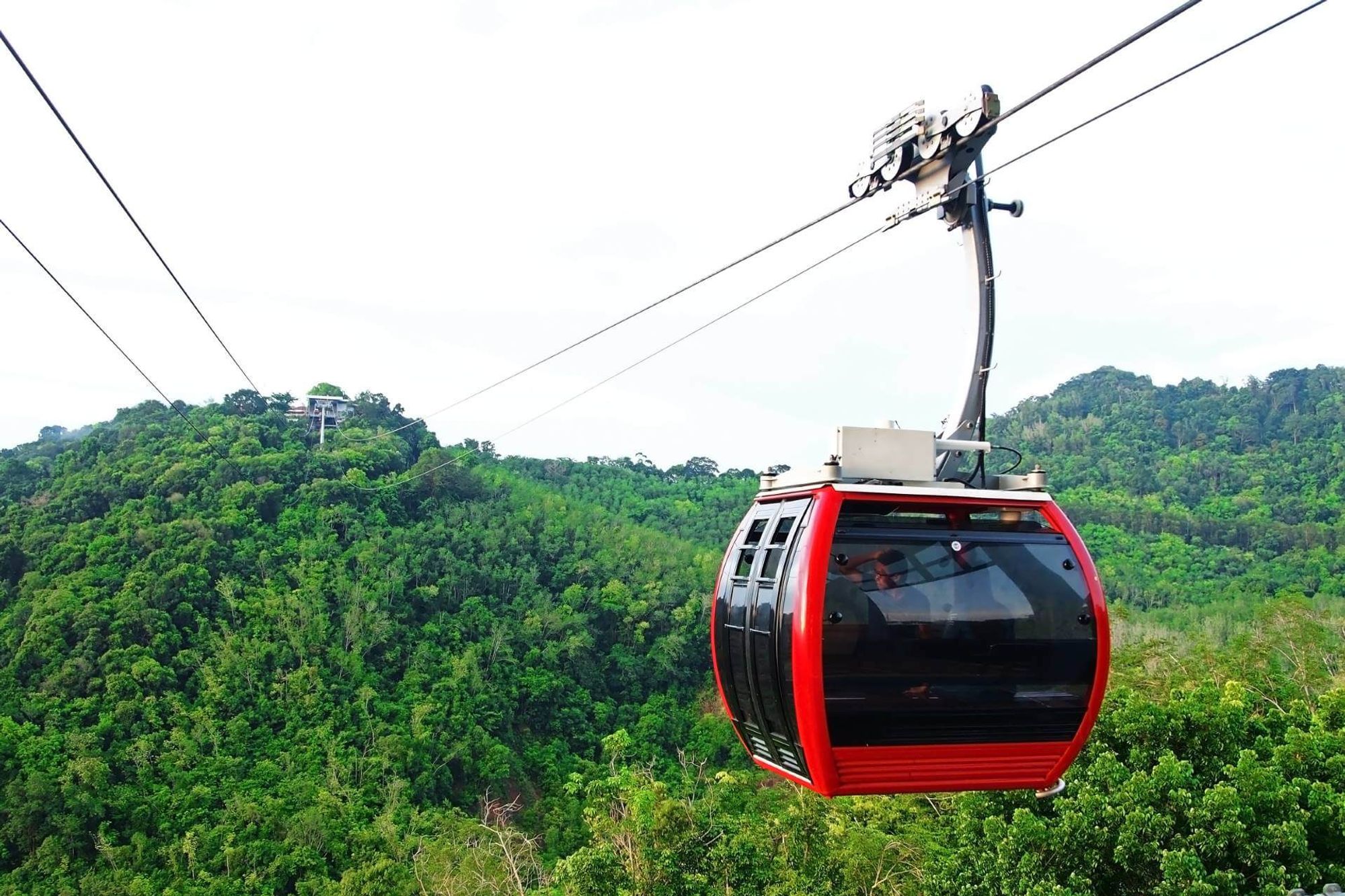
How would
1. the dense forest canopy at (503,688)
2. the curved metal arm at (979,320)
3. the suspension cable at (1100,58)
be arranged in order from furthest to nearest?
the dense forest canopy at (503,688), the curved metal arm at (979,320), the suspension cable at (1100,58)

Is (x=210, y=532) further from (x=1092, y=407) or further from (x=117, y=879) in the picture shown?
(x=1092, y=407)

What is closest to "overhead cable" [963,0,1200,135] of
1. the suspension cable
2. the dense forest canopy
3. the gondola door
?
the suspension cable

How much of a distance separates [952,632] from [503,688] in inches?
1015

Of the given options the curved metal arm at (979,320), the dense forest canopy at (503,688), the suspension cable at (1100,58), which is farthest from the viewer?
the dense forest canopy at (503,688)

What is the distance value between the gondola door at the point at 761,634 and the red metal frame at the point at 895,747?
81 mm

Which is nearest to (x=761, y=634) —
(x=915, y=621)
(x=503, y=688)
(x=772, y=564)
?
(x=772, y=564)

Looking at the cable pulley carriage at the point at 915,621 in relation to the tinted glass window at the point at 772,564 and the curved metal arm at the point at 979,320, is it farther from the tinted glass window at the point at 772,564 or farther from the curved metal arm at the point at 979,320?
the curved metal arm at the point at 979,320

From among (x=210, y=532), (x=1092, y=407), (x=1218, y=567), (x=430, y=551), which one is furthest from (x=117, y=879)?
(x=1092, y=407)

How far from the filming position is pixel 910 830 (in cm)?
1233

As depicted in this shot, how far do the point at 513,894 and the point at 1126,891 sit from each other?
810cm

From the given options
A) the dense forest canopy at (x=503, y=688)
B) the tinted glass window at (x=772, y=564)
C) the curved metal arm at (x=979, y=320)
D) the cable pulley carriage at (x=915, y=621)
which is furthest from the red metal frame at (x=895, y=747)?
the dense forest canopy at (x=503, y=688)

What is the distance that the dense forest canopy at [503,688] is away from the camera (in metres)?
8.46

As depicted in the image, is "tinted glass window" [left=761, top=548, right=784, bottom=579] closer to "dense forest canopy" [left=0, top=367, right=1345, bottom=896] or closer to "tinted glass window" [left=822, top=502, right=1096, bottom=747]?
"tinted glass window" [left=822, top=502, right=1096, bottom=747]

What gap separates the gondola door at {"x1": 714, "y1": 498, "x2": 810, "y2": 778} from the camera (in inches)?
141
